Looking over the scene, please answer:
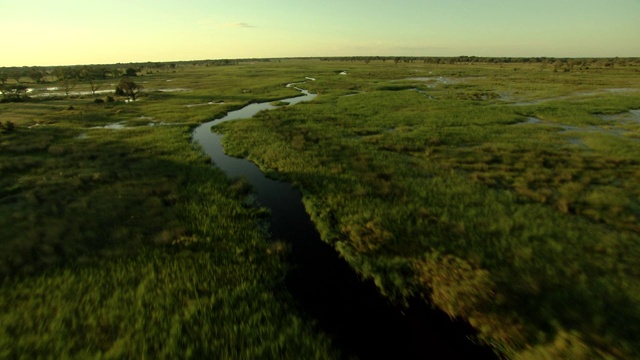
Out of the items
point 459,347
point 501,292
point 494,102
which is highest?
point 494,102

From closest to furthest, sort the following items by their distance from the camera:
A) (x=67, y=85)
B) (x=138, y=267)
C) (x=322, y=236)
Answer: (x=138, y=267) → (x=322, y=236) → (x=67, y=85)

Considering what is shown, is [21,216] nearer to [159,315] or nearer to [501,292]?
[159,315]

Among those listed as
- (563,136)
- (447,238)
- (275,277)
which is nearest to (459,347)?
(447,238)

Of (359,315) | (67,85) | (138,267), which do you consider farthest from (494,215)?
(67,85)

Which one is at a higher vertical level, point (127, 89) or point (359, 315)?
point (127, 89)

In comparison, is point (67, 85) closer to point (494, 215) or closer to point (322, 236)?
point (322, 236)

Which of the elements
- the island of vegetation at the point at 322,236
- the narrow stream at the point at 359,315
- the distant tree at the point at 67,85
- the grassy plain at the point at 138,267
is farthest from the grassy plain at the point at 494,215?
the distant tree at the point at 67,85

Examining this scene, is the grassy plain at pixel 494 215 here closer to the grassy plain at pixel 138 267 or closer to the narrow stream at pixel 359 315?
the narrow stream at pixel 359 315
